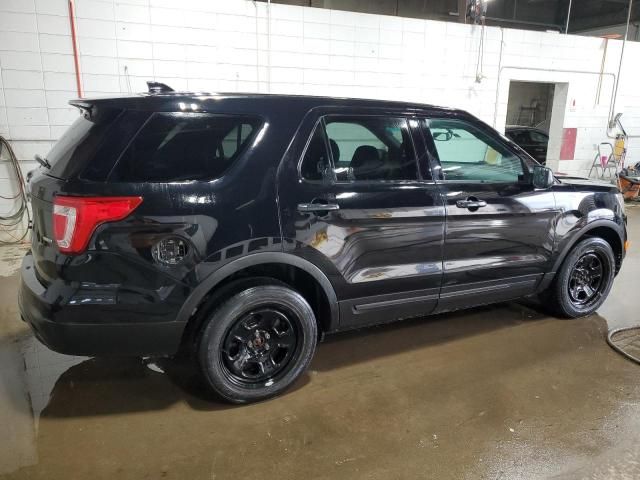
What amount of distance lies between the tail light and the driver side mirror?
2.60 m

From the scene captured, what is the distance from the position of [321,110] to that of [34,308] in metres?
1.82

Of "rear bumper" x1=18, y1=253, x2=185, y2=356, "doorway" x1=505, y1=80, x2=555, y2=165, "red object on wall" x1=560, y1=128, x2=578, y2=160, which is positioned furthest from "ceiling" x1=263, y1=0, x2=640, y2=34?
"rear bumper" x1=18, y1=253, x2=185, y2=356

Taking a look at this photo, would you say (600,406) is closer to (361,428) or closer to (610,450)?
(610,450)

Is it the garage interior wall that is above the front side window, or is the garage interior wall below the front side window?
above

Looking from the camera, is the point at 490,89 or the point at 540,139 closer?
the point at 490,89

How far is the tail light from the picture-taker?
7.64 feet

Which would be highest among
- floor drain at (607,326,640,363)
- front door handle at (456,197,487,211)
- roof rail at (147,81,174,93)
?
roof rail at (147,81,174,93)

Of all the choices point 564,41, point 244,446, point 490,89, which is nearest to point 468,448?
point 244,446

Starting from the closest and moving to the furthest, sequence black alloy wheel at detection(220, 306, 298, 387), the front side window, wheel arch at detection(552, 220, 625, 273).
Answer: black alloy wheel at detection(220, 306, 298, 387), the front side window, wheel arch at detection(552, 220, 625, 273)

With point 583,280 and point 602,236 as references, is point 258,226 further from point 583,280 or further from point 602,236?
point 602,236

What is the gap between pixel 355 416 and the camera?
2740 millimetres

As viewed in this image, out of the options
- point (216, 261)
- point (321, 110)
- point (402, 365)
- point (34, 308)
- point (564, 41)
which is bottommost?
point (402, 365)

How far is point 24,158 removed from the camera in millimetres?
5957

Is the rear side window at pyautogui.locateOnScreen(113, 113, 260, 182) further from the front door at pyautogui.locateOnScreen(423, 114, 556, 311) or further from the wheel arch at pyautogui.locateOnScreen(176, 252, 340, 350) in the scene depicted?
the front door at pyautogui.locateOnScreen(423, 114, 556, 311)
